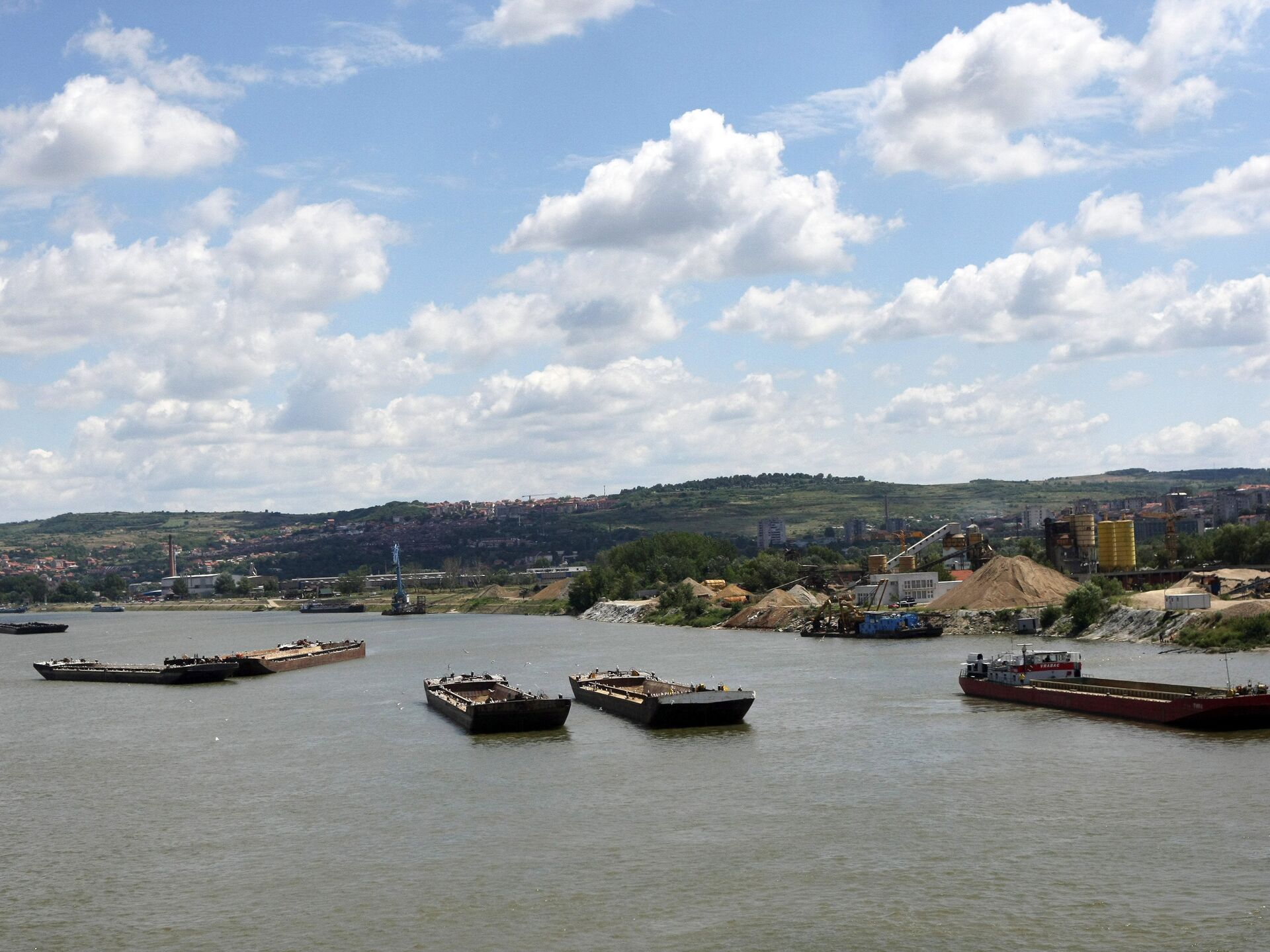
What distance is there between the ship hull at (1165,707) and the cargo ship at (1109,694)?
0.08ft

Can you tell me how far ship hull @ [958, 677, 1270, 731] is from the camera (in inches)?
1720

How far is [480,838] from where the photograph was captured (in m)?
32.7

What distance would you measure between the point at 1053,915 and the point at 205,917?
17.3 m

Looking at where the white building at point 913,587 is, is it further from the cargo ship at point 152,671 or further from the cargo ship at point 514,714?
the cargo ship at point 514,714

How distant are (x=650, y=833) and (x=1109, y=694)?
86.8 ft

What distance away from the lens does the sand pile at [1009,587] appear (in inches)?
4227

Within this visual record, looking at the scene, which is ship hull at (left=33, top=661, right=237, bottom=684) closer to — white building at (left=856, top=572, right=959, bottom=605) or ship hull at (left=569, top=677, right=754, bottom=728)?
ship hull at (left=569, top=677, right=754, bottom=728)

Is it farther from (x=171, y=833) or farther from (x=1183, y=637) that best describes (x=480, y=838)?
(x=1183, y=637)

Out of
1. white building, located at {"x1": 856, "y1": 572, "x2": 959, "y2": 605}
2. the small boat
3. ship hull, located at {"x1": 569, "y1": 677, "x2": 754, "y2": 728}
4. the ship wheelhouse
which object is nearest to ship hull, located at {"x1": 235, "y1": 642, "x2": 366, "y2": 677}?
ship hull, located at {"x1": 569, "y1": 677, "x2": 754, "y2": 728}

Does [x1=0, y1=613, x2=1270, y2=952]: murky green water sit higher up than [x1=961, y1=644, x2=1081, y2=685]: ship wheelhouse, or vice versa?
[x1=961, y1=644, x2=1081, y2=685]: ship wheelhouse

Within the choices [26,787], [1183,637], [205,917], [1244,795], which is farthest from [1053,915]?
[1183,637]

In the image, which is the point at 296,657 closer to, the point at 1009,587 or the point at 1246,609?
the point at 1009,587

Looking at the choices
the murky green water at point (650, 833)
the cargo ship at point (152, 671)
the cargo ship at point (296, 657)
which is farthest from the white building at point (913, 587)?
the cargo ship at point (152, 671)

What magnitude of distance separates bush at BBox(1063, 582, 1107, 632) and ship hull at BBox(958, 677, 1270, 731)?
38.2m
